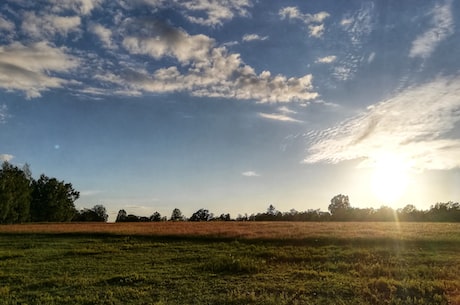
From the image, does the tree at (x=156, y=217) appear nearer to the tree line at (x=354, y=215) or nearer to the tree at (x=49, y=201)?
the tree line at (x=354, y=215)

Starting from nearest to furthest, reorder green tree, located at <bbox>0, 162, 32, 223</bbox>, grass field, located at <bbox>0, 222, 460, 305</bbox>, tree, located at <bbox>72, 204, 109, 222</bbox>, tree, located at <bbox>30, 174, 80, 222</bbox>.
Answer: grass field, located at <bbox>0, 222, 460, 305</bbox> → green tree, located at <bbox>0, 162, 32, 223</bbox> → tree, located at <bbox>30, 174, 80, 222</bbox> → tree, located at <bbox>72, 204, 109, 222</bbox>

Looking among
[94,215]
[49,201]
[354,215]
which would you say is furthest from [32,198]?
[354,215]

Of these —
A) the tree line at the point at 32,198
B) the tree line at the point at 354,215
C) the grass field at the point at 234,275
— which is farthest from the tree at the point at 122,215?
the grass field at the point at 234,275

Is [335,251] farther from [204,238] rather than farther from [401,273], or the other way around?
[204,238]

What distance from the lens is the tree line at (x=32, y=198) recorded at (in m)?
102

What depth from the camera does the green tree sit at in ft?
324

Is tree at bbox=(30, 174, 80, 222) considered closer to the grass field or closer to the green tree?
the green tree

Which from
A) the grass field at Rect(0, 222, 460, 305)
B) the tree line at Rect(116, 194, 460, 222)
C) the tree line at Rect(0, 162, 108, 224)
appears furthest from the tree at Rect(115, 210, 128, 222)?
the grass field at Rect(0, 222, 460, 305)

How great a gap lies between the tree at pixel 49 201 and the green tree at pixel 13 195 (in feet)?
17.7

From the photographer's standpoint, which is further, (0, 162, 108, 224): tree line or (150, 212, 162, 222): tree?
(150, 212, 162, 222): tree

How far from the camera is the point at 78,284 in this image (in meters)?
19.7

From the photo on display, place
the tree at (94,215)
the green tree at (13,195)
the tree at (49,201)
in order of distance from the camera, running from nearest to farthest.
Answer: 1. the green tree at (13,195)
2. the tree at (49,201)
3. the tree at (94,215)

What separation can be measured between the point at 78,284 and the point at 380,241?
1098 inches

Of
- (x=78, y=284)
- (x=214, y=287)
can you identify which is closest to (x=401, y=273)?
(x=214, y=287)
